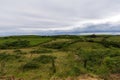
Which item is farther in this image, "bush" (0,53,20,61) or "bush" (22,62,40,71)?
"bush" (0,53,20,61)

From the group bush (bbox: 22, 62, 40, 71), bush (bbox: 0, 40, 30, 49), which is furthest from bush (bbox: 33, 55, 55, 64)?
bush (bbox: 0, 40, 30, 49)

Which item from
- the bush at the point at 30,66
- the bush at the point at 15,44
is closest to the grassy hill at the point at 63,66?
the bush at the point at 30,66

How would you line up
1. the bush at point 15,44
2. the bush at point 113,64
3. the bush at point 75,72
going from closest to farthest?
the bush at point 75,72, the bush at point 113,64, the bush at point 15,44

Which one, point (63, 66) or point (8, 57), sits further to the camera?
point (8, 57)

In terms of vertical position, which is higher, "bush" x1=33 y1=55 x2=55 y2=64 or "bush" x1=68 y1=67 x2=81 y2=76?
"bush" x1=33 y1=55 x2=55 y2=64

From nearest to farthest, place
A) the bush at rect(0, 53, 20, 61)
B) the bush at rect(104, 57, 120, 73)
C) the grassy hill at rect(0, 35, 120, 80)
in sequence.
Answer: the grassy hill at rect(0, 35, 120, 80), the bush at rect(104, 57, 120, 73), the bush at rect(0, 53, 20, 61)

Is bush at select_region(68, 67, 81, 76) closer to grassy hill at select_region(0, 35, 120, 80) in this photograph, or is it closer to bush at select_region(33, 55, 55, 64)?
grassy hill at select_region(0, 35, 120, 80)

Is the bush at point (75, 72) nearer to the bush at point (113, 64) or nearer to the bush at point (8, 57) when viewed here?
the bush at point (113, 64)

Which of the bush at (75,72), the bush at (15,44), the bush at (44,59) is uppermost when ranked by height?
the bush at (15,44)

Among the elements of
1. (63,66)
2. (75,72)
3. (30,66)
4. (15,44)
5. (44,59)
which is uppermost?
(15,44)

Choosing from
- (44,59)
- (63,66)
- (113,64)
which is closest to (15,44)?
(44,59)

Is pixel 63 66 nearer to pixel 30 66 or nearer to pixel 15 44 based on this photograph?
pixel 30 66

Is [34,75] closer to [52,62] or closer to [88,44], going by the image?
[52,62]

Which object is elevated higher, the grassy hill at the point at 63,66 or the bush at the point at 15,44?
the bush at the point at 15,44
